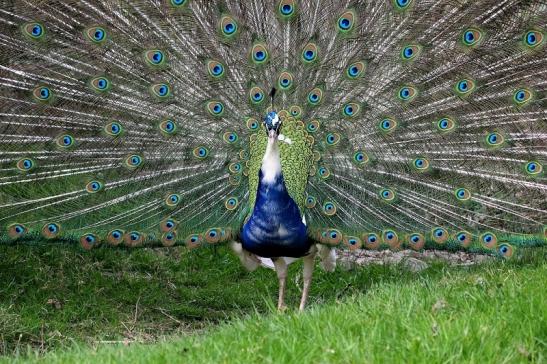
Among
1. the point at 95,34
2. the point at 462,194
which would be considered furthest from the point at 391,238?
the point at 95,34

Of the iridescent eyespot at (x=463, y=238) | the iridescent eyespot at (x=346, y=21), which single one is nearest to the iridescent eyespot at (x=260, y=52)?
the iridescent eyespot at (x=346, y=21)

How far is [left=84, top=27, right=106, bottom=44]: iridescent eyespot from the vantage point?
5656 mm

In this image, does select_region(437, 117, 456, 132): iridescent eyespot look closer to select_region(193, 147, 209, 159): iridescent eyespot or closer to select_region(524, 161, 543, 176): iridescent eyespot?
select_region(524, 161, 543, 176): iridescent eyespot

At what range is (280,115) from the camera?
578 centimetres

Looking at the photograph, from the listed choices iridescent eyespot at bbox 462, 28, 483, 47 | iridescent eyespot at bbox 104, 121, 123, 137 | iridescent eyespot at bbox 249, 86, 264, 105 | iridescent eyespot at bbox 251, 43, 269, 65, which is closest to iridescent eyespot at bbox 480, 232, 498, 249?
iridescent eyespot at bbox 462, 28, 483, 47

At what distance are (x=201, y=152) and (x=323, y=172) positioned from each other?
0.83 m

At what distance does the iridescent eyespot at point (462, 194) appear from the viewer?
579 centimetres

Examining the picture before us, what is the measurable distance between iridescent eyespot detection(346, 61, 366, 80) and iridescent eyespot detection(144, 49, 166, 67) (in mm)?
1227

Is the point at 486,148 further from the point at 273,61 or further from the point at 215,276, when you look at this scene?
the point at 215,276

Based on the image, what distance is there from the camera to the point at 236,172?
5.88 metres

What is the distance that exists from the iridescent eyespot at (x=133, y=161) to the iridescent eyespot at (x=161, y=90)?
0.43m

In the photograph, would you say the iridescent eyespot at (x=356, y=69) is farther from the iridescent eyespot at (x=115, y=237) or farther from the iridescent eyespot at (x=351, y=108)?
the iridescent eyespot at (x=115, y=237)

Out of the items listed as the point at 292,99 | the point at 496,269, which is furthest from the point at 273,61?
the point at 496,269

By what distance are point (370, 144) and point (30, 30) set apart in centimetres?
235
